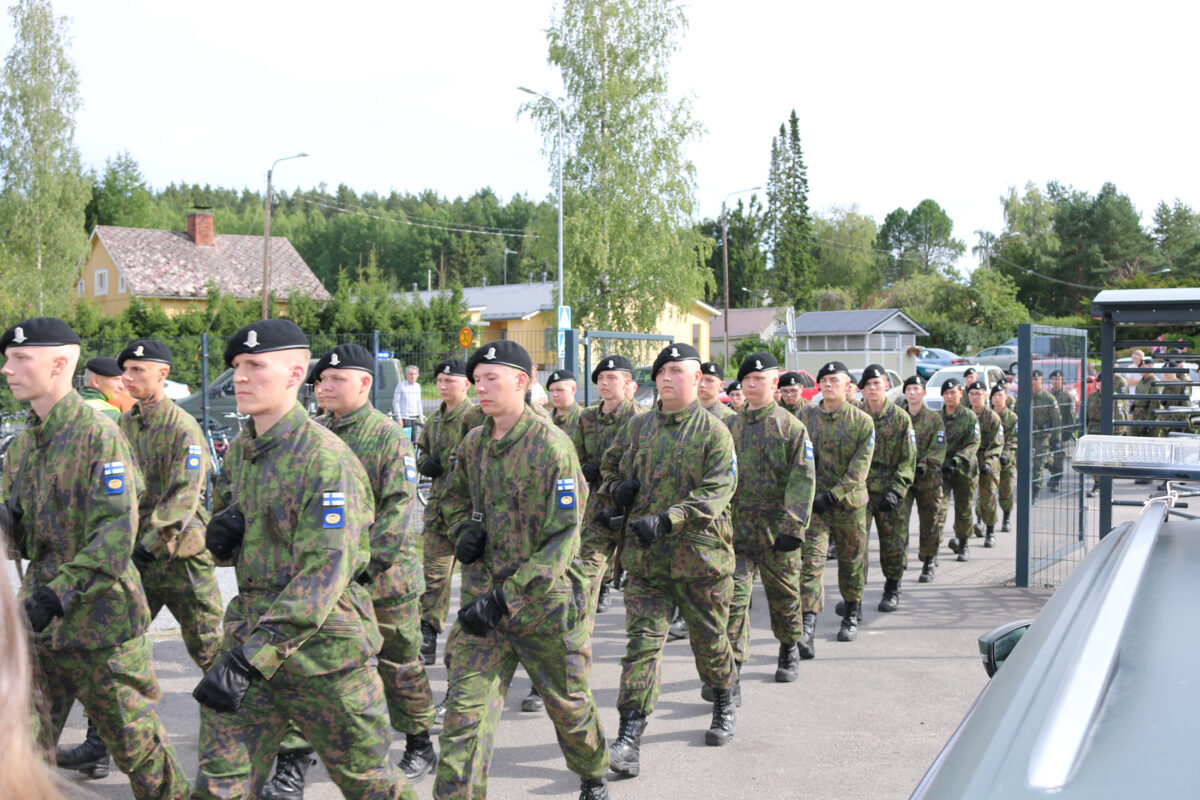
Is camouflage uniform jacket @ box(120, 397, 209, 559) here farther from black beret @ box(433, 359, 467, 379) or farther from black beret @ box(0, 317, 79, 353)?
black beret @ box(433, 359, 467, 379)


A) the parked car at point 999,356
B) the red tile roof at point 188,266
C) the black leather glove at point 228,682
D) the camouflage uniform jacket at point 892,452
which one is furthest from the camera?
the red tile roof at point 188,266

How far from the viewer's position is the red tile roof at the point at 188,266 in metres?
49.7

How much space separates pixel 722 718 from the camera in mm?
5676

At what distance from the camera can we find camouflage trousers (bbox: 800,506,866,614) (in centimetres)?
750

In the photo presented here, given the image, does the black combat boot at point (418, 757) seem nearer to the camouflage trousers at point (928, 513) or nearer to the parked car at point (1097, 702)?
the parked car at point (1097, 702)

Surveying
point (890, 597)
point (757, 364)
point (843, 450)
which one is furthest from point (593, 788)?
point (890, 597)

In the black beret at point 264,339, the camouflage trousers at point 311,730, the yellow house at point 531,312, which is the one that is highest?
the yellow house at point 531,312

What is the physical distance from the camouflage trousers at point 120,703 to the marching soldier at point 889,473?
631 centimetres

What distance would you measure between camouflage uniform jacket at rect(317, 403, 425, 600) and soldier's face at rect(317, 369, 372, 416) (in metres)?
0.05

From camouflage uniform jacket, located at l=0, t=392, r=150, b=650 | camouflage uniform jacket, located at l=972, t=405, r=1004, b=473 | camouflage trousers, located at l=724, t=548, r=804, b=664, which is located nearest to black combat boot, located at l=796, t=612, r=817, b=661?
camouflage trousers, located at l=724, t=548, r=804, b=664

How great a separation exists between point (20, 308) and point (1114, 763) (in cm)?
3171

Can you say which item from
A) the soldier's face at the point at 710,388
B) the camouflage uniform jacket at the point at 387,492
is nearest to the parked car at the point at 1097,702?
the camouflage uniform jacket at the point at 387,492

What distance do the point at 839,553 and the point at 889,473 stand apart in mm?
1261

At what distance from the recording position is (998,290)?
63656 mm
